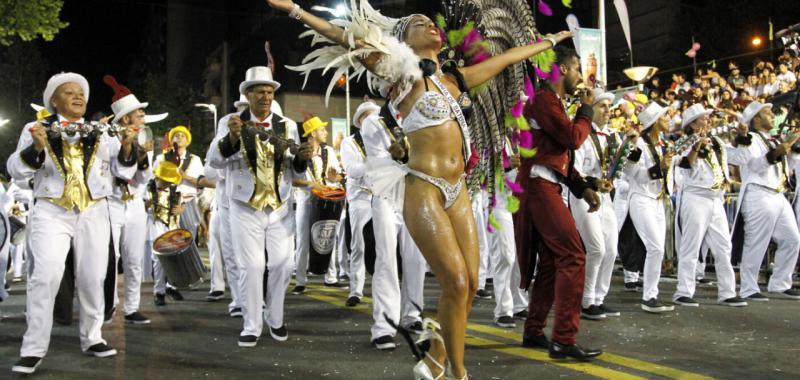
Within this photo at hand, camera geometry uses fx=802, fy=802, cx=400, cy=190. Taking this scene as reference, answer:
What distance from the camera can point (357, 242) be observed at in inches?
357

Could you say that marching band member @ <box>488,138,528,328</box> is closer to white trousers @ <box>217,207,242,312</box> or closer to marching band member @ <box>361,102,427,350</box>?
marching band member @ <box>361,102,427,350</box>

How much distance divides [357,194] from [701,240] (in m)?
3.90

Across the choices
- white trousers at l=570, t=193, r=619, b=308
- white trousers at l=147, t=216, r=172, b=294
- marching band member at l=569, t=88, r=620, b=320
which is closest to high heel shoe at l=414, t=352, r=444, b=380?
white trousers at l=570, t=193, r=619, b=308

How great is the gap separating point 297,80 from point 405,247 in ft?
113

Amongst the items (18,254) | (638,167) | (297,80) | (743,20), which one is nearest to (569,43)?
(638,167)

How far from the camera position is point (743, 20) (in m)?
30.0

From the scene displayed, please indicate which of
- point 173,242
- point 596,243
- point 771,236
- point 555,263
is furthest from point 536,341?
point 771,236

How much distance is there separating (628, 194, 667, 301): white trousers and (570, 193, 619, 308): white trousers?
56 centimetres

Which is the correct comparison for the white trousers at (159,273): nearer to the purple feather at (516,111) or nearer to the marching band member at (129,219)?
the marching band member at (129,219)

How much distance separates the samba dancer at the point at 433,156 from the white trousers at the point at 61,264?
8.64 ft

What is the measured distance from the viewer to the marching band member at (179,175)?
31.4 ft

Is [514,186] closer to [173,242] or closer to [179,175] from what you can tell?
[173,242]

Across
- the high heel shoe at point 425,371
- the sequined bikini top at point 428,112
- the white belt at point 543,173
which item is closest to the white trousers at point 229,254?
the white belt at point 543,173

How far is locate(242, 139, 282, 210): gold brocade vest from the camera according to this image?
686 centimetres
